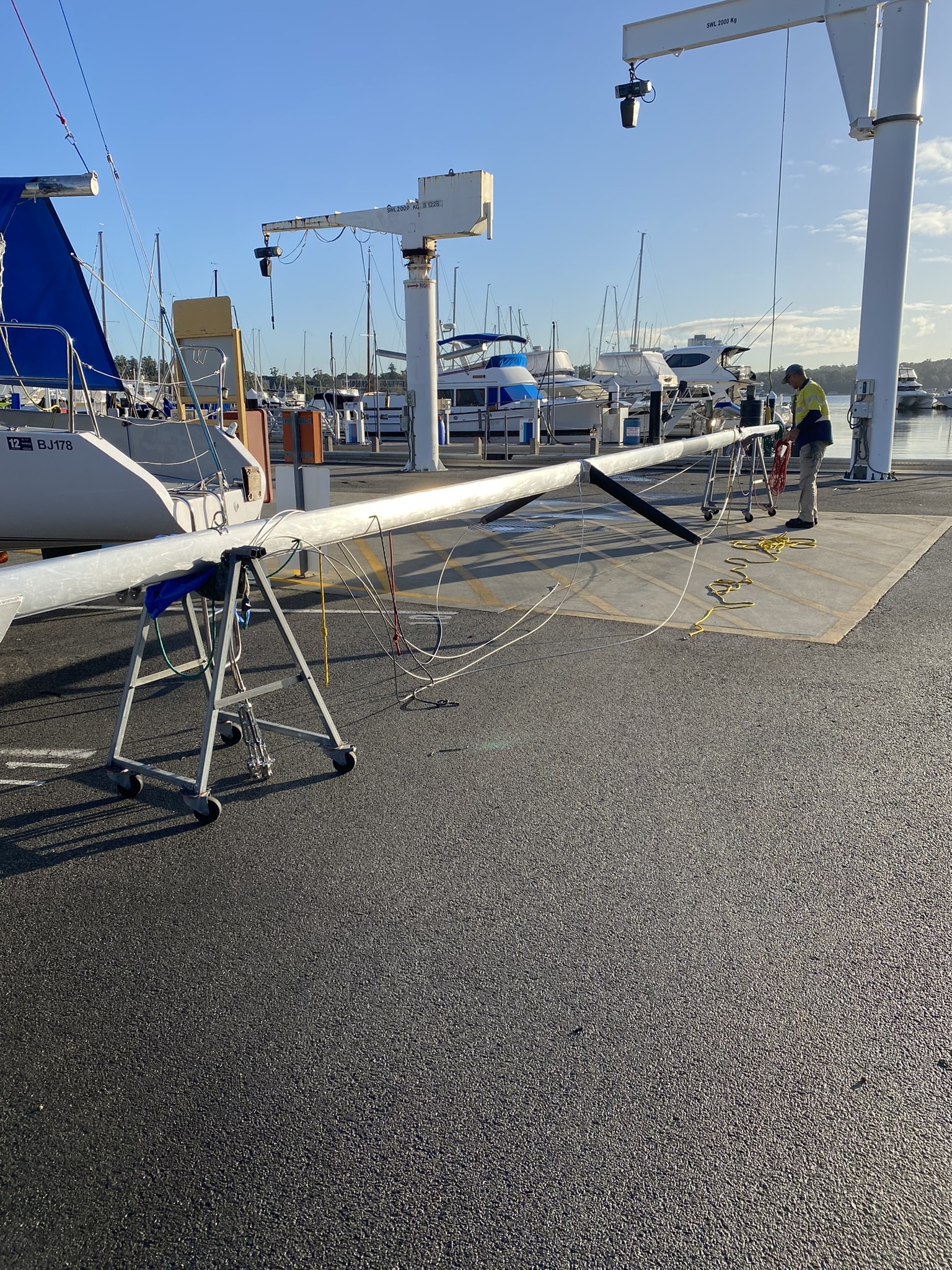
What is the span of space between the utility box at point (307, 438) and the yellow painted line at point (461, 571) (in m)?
1.95

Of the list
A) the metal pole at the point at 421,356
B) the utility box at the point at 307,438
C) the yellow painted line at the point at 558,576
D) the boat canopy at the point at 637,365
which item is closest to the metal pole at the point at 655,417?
the metal pole at the point at 421,356

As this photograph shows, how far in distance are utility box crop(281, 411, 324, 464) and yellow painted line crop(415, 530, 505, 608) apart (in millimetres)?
1946

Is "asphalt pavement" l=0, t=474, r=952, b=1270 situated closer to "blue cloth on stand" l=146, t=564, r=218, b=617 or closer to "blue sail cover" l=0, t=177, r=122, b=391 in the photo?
"blue cloth on stand" l=146, t=564, r=218, b=617

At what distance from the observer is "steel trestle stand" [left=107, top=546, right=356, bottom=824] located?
4223 millimetres

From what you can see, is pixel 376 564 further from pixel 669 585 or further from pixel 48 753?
pixel 48 753

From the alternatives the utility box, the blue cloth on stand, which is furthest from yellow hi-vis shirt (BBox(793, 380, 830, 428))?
the blue cloth on stand

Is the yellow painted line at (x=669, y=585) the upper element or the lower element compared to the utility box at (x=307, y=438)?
lower

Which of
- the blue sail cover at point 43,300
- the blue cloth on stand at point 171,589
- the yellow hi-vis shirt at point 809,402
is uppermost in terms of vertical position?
the blue sail cover at point 43,300

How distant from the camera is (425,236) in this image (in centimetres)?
1931

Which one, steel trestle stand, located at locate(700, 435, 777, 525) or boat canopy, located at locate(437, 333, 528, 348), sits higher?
boat canopy, located at locate(437, 333, 528, 348)

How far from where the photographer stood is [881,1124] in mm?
2436

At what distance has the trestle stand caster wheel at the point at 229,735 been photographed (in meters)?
5.20

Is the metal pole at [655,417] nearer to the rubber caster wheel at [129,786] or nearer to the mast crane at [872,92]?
the mast crane at [872,92]

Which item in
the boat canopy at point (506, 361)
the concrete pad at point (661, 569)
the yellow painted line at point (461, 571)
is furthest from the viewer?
the boat canopy at point (506, 361)
